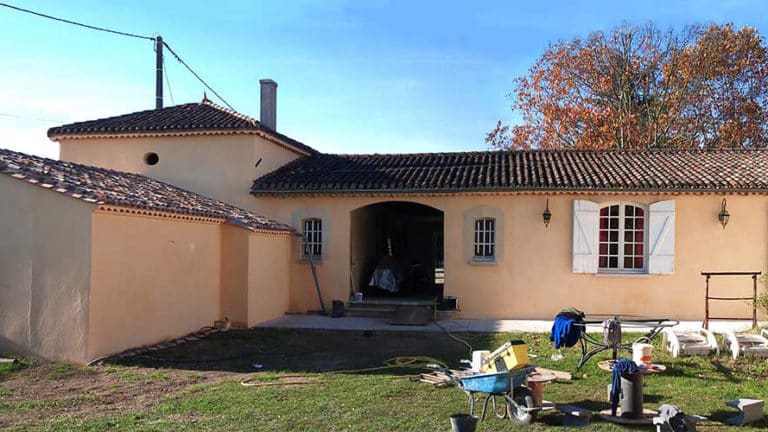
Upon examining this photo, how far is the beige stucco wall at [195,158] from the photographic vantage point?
1527cm

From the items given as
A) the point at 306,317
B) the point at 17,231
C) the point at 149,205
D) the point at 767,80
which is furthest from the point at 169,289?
the point at 767,80

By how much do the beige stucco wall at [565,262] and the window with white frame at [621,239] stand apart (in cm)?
32

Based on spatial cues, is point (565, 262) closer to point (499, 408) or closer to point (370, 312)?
point (370, 312)

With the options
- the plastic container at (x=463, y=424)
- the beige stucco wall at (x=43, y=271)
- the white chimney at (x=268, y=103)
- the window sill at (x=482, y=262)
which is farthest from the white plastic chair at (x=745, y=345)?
the white chimney at (x=268, y=103)

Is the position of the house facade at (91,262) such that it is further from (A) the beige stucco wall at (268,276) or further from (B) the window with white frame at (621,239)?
(B) the window with white frame at (621,239)

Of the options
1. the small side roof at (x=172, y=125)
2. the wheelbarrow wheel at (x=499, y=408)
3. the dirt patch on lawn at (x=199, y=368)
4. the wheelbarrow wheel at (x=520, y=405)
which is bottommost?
the dirt patch on lawn at (x=199, y=368)

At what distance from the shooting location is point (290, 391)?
7.82 m

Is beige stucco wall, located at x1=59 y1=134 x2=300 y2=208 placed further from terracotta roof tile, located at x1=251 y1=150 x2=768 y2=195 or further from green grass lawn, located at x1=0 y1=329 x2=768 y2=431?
green grass lawn, located at x1=0 y1=329 x2=768 y2=431

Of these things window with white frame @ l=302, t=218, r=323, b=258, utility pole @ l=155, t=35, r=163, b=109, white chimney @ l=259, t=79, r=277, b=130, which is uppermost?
utility pole @ l=155, t=35, r=163, b=109

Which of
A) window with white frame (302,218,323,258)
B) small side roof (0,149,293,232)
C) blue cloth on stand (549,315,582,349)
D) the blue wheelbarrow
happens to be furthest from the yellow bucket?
window with white frame (302,218,323,258)

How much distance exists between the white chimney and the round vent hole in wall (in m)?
3.28

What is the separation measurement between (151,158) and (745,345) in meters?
13.7

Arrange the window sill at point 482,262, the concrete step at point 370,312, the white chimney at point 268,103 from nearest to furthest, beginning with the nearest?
the window sill at point 482,262 < the concrete step at point 370,312 < the white chimney at point 268,103

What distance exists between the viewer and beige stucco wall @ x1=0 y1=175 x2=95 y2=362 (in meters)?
9.23
